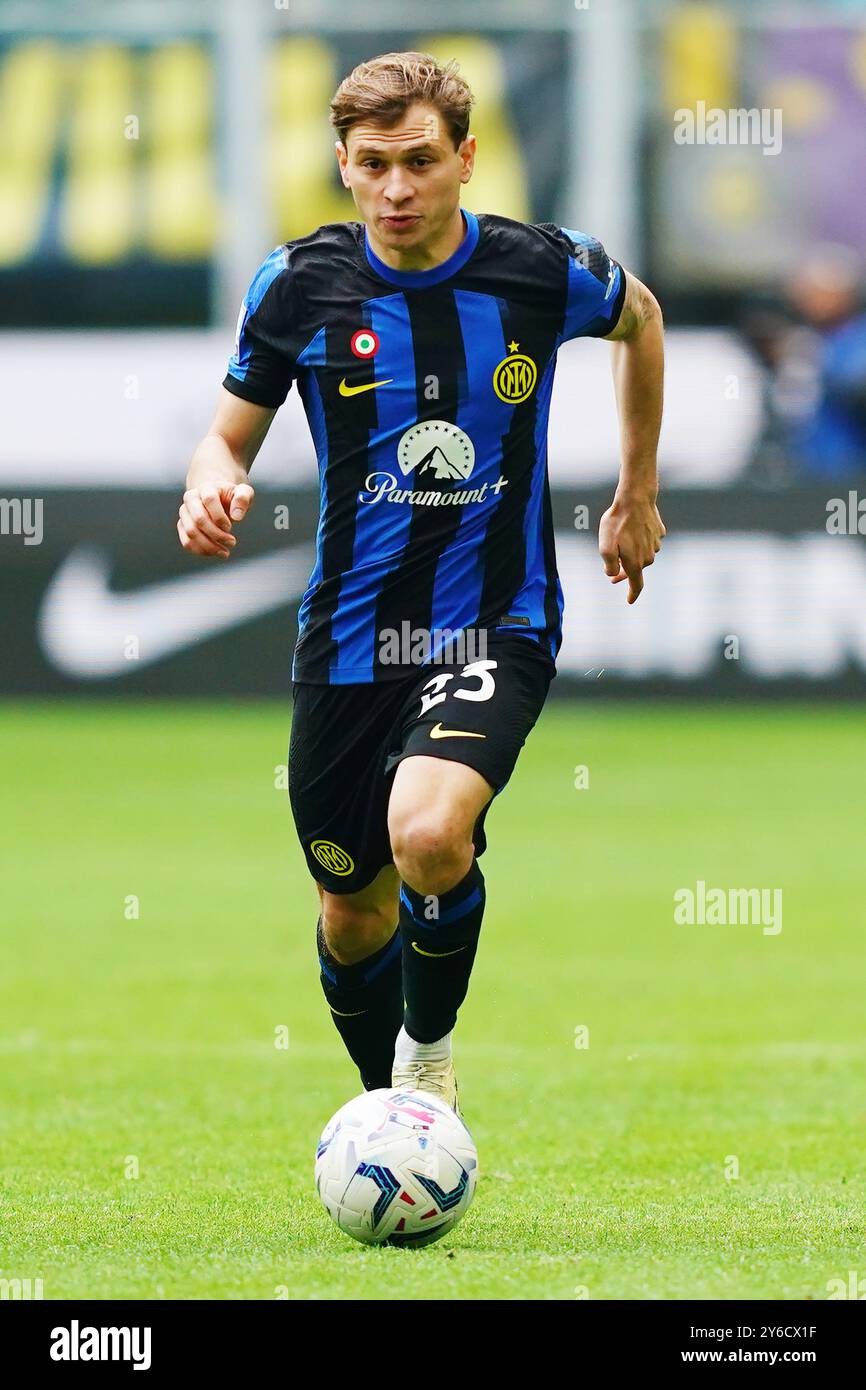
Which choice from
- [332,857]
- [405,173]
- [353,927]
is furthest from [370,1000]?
[405,173]

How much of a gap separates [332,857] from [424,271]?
131cm

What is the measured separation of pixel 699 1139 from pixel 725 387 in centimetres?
1100

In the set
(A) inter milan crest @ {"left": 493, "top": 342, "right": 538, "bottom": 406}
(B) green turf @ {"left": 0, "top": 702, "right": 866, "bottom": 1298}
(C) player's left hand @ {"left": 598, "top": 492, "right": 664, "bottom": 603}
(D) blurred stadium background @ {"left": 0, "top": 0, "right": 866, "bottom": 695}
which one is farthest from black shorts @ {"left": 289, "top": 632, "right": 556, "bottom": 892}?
(D) blurred stadium background @ {"left": 0, "top": 0, "right": 866, "bottom": 695}

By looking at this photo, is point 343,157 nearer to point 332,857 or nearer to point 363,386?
point 363,386

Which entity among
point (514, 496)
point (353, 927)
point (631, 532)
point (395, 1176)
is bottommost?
point (395, 1176)

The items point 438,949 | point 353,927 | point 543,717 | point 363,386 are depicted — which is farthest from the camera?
point 543,717

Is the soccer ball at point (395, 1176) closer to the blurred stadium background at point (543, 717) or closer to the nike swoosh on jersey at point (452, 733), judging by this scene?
the blurred stadium background at point (543, 717)

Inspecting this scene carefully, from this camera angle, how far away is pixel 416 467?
4938mm

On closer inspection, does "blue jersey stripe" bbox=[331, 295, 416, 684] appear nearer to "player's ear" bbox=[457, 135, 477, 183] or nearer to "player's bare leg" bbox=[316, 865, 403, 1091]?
"player's ear" bbox=[457, 135, 477, 183]

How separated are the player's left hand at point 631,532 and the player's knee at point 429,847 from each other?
37.6 inches

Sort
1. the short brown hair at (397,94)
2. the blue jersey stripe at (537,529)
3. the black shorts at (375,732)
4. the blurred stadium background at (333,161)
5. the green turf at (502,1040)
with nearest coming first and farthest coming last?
the green turf at (502,1040)
the short brown hair at (397,94)
the black shorts at (375,732)
the blue jersey stripe at (537,529)
the blurred stadium background at (333,161)

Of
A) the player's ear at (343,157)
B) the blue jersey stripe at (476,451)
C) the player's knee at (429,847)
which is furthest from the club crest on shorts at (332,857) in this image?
the player's ear at (343,157)

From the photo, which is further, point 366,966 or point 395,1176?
point 366,966

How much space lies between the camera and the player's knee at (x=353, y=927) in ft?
17.2
